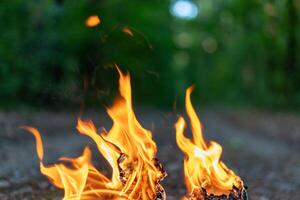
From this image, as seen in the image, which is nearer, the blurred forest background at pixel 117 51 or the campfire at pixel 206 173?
the campfire at pixel 206 173

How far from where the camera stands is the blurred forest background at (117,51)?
19578mm

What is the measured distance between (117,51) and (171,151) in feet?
37.0

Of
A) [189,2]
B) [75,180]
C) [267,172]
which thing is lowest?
[75,180]

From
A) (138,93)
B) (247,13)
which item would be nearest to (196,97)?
(247,13)

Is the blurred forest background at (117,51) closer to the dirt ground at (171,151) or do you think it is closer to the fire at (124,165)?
the dirt ground at (171,151)

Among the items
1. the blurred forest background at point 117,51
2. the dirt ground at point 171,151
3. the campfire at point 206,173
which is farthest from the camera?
the blurred forest background at point 117,51

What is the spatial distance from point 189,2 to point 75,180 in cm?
3729

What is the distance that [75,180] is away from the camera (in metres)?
5.64

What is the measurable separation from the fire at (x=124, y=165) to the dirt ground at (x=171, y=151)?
1251mm

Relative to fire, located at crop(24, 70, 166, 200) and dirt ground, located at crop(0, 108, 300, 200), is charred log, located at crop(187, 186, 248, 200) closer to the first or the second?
fire, located at crop(24, 70, 166, 200)

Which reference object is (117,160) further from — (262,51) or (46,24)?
(262,51)

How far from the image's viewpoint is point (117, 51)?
2364 centimetres

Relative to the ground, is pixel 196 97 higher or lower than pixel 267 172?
higher

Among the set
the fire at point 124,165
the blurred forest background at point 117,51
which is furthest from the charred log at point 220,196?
the blurred forest background at point 117,51
